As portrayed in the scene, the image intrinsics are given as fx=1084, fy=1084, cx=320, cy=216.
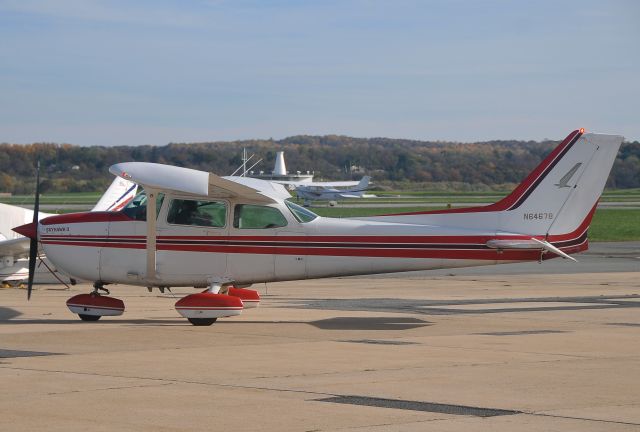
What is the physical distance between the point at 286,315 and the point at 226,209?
2.33m

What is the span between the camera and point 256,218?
1596 centimetres

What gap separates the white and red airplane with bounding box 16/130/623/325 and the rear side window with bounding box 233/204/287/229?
15 millimetres

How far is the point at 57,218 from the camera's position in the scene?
1634 cm

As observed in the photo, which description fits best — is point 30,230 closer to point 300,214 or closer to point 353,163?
point 300,214

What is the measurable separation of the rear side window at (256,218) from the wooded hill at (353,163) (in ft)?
247

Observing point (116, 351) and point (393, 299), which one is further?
point (393, 299)

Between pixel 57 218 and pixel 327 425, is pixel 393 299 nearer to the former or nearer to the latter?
pixel 57 218

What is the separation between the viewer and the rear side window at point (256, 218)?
16.0 m

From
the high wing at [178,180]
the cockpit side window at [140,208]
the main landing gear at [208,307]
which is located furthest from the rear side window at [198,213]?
the main landing gear at [208,307]

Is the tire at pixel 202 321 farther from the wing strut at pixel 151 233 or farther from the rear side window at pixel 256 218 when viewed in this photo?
the rear side window at pixel 256 218

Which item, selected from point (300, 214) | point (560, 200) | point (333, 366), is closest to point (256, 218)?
point (300, 214)

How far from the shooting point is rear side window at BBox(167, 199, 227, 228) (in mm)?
15938

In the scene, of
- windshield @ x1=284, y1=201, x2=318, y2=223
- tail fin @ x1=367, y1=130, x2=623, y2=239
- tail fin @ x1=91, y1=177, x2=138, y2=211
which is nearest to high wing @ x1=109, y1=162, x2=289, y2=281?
windshield @ x1=284, y1=201, x2=318, y2=223

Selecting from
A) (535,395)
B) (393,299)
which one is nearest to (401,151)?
(393,299)
